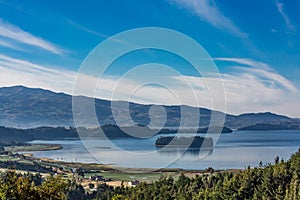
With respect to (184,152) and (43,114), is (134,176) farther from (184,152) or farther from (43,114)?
(43,114)

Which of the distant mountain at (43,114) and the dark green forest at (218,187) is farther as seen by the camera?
the distant mountain at (43,114)

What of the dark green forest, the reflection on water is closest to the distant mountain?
the reflection on water

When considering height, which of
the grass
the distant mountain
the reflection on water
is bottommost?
the grass

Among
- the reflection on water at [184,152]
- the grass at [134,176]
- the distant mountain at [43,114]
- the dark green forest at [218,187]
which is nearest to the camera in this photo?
the dark green forest at [218,187]

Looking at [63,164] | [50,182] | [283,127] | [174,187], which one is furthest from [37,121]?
[50,182]

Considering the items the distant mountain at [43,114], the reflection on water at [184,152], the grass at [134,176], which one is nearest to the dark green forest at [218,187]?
the grass at [134,176]

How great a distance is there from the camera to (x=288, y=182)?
16172mm

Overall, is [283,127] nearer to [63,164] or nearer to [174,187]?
[63,164]

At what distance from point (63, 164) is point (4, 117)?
126 meters

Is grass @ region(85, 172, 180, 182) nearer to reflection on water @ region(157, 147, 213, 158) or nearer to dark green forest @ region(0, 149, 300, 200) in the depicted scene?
dark green forest @ region(0, 149, 300, 200)

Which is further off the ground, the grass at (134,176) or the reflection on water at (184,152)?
the reflection on water at (184,152)

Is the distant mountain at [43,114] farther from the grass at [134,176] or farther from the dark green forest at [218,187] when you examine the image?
the dark green forest at [218,187]

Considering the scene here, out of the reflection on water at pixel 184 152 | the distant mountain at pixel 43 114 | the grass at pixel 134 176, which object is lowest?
the grass at pixel 134 176

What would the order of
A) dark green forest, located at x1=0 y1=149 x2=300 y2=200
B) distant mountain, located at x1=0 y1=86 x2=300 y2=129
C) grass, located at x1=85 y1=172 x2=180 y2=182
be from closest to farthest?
1. dark green forest, located at x1=0 y1=149 x2=300 y2=200
2. grass, located at x1=85 y1=172 x2=180 y2=182
3. distant mountain, located at x1=0 y1=86 x2=300 y2=129
